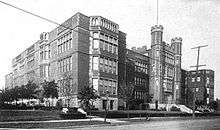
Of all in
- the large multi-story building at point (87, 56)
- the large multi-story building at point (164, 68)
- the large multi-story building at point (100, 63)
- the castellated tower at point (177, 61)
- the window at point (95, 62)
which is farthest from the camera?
the castellated tower at point (177, 61)

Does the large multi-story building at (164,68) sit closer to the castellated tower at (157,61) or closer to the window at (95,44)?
the castellated tower at (157,61)

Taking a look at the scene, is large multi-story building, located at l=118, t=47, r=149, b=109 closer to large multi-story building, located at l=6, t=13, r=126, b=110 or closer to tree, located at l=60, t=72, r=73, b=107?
large multi-story building, located at l=6, t=13, r=126, b=110

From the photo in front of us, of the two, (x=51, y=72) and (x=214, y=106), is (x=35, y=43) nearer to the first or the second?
(x=51, y=72)

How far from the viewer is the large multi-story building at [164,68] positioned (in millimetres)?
68375

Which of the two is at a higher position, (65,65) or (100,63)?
(100,63)

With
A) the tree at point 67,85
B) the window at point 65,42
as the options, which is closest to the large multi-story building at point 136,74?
the window at point 65,42

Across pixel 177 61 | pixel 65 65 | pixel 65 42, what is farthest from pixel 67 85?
pixel 177 61

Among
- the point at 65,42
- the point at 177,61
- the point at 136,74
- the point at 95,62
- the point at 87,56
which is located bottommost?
the point at 136,74

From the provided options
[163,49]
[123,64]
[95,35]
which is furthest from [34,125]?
[163,49]

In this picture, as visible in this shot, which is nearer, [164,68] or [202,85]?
[164,68]

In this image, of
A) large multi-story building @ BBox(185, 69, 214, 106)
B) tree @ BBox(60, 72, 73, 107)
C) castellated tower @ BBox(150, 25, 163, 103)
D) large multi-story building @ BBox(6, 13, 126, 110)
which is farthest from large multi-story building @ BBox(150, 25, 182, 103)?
tree @ BBox(60, 72, 73, 107)

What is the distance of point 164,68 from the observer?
71.4 meters

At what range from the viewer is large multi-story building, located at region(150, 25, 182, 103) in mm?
68375

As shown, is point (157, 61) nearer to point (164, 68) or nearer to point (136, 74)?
point (164, 68)
